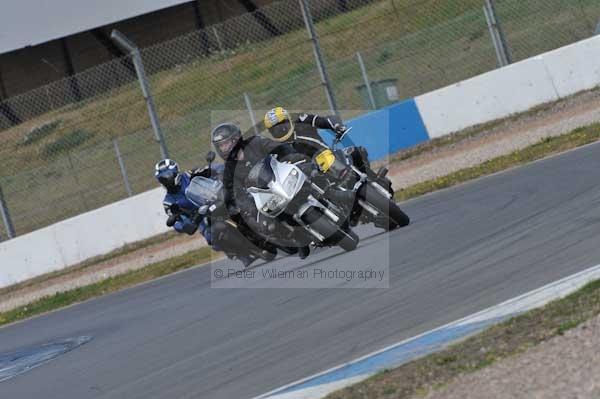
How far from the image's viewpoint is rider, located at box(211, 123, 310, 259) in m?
10.6

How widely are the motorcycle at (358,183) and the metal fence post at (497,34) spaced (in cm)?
794

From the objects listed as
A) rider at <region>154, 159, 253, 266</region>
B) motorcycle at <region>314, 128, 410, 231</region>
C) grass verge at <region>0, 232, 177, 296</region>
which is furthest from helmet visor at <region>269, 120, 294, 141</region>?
grass verge at <region>0, 232, 177, 296</region>

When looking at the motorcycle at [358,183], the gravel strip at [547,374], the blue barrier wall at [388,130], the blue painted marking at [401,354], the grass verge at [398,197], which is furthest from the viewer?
the blue barrier wall at [388,130]

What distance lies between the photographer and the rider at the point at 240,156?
10.6m

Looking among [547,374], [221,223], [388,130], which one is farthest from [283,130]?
[388,130]

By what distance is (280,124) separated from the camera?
10.7m

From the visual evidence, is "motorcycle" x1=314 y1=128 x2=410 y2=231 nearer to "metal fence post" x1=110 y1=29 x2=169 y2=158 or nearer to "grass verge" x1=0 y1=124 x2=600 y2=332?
"grass verge" x1=0 y1=124 x2=600 y2=332

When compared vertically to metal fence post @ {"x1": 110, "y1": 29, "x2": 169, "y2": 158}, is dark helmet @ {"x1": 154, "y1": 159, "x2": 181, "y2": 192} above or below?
below

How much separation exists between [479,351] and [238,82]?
1589cm

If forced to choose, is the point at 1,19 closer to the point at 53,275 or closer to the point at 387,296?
the point at 53,275

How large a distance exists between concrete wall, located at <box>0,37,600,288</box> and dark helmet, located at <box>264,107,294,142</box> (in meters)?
7.49

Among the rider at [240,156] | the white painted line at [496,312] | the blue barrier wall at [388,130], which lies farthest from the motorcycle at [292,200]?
the blue barrier wall at [388,130]

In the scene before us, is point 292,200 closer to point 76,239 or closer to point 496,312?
point 496,312

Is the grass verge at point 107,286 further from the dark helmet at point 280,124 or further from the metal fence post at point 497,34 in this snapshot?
the metal fence post at point 497,34
